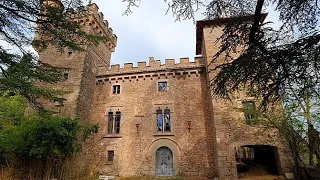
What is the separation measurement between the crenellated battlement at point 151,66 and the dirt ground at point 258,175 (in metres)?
6.71

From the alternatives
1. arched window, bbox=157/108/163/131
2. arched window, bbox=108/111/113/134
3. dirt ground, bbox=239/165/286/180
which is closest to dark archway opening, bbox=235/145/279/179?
dirt ground, bbox=239/165/286/180

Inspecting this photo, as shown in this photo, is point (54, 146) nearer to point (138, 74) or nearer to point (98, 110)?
point (98, 110)

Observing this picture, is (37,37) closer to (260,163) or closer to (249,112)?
(249,112)

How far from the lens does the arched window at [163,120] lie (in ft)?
42.0

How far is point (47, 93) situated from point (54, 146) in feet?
9.94

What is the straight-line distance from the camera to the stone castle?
10.6 metres

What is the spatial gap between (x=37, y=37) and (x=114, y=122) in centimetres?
867

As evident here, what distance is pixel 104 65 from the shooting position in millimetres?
16188

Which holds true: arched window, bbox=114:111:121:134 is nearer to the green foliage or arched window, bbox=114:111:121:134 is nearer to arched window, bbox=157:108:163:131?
arched window, bbox=157:108:163:131

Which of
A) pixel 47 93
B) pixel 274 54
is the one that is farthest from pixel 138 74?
pixel 274 54

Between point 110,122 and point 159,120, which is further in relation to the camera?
point 110,122

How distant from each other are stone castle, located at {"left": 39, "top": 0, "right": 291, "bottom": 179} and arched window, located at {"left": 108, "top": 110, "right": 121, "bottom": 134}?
62 millimetres

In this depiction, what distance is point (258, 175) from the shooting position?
33.9 ft

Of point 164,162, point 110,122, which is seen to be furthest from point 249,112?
point 110,122
